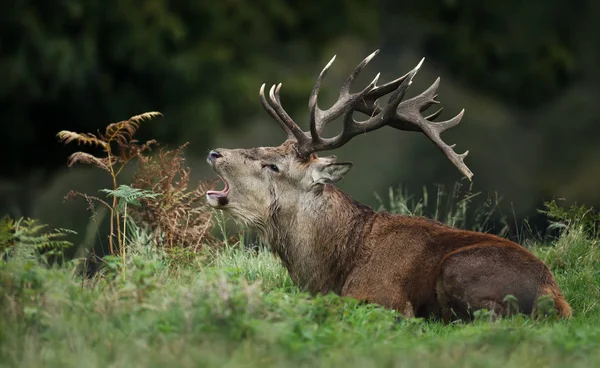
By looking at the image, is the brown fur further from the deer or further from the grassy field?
the grassy field

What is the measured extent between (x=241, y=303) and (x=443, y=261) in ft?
6.60

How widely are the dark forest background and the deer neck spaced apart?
7.01m

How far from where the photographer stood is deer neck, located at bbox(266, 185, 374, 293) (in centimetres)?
838

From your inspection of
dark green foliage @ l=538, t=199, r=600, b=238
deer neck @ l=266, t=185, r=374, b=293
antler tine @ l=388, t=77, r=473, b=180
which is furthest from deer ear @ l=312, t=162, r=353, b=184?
dark green foliage @ l=538, t=199, r=600, b=238

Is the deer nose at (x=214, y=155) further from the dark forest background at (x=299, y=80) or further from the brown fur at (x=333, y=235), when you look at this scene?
the dark forest background at (x=299, y=80)

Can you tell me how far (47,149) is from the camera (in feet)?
60.8

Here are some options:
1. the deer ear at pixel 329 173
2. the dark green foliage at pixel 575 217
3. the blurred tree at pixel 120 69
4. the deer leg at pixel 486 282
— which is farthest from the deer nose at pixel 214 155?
the blurred tree at pixel 120 69

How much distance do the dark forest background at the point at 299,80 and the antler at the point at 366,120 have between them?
686 centimetres

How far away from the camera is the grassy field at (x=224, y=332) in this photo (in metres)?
5.80

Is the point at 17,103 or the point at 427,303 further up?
the point at 17,103

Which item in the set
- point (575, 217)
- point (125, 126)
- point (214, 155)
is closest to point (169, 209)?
point (125, 126)

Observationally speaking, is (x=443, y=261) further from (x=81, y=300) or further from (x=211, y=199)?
(x=81, y=300)

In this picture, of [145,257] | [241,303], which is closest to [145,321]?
[241,303]

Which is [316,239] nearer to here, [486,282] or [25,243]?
[486,282]
